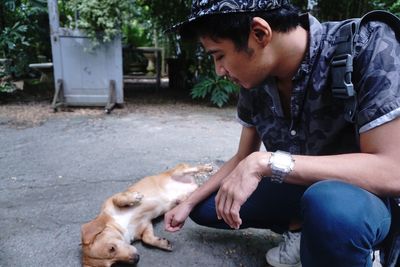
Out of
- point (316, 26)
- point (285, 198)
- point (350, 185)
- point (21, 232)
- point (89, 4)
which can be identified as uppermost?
point (89, 4)

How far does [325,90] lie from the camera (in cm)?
120

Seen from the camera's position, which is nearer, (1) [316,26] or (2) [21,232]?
(1) [316,26]

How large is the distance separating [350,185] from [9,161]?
2685 mm

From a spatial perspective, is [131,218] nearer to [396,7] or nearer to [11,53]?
[396,7]

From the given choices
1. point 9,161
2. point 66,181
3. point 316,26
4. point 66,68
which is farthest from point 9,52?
point 316,26

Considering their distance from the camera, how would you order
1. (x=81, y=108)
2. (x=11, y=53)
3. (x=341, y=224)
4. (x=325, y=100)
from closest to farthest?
(x=341, y=224), (x=325, y=100), (x=81, y=108), (x=11, y=53)

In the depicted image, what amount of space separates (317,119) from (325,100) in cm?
7

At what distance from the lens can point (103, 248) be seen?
1.45 meters

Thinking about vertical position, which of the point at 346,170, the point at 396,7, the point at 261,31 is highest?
the point at 396,7

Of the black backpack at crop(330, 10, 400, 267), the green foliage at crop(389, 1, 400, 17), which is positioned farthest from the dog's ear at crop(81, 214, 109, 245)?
the green foliage at crop(389, 1, 400, 17)

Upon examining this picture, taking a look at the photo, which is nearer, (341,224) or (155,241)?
(341,224)

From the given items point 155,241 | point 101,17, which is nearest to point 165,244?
point 155,241

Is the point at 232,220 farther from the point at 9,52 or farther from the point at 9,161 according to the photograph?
the point at 9,52

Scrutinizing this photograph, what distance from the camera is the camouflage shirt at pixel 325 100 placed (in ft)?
3.35
